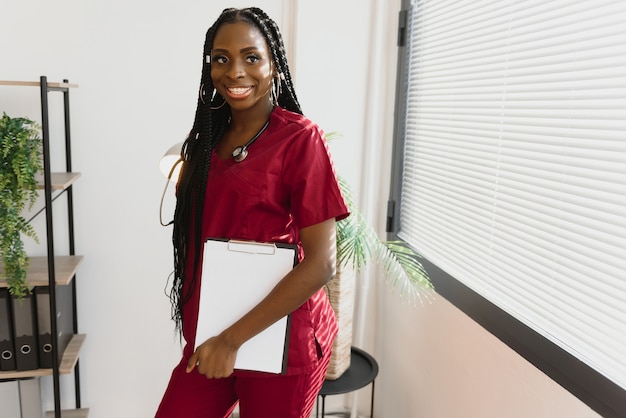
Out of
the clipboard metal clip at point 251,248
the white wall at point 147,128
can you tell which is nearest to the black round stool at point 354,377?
the white wall at point 147,128

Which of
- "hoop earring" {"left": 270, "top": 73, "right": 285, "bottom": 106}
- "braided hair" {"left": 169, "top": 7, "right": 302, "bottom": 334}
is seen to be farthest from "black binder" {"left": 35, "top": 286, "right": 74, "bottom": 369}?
"hoop earring" {"left": 270, "top": 73, "right": 285, "bottom": 106}

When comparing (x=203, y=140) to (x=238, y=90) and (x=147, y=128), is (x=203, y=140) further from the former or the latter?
(x=147, y=128)

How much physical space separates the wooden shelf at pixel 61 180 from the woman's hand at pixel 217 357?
39.5 inches

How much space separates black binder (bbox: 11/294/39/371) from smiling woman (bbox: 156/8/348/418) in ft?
3.11

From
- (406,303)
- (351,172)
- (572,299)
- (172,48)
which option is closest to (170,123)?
(172,48)

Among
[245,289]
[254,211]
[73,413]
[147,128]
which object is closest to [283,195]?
[254,211]

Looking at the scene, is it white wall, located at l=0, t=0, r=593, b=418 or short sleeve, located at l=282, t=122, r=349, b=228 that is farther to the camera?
white wall, located at l=0, t=0, r=593, b=418

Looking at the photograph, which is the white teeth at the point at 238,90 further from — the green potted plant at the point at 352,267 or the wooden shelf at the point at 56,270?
the wooden shelf at the point at 56,270

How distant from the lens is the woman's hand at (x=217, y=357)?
3.72 ft

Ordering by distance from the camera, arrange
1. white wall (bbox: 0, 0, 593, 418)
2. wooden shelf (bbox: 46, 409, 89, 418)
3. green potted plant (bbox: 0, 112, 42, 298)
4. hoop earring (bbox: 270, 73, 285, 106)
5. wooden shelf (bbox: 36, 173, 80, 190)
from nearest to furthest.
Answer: hoop earring (bbox: 270, 73, 285, 106)
green potted plant (bbox: 0, 112, 42, 298)
wooden shelf (bbox: 36, 173, 80, 190)
white wall (bbox: 0, 0, 593, 418)
wooden shelf (bbox: 46, 409, 89, 418)

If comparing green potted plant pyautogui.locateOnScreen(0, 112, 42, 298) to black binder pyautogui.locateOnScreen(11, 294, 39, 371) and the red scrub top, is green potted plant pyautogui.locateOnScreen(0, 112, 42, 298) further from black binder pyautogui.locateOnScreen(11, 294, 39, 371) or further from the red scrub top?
the red scrub top

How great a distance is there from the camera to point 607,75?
1156 millimetres

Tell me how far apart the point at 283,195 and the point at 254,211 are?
67mm

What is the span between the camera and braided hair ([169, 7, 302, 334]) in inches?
47.7
